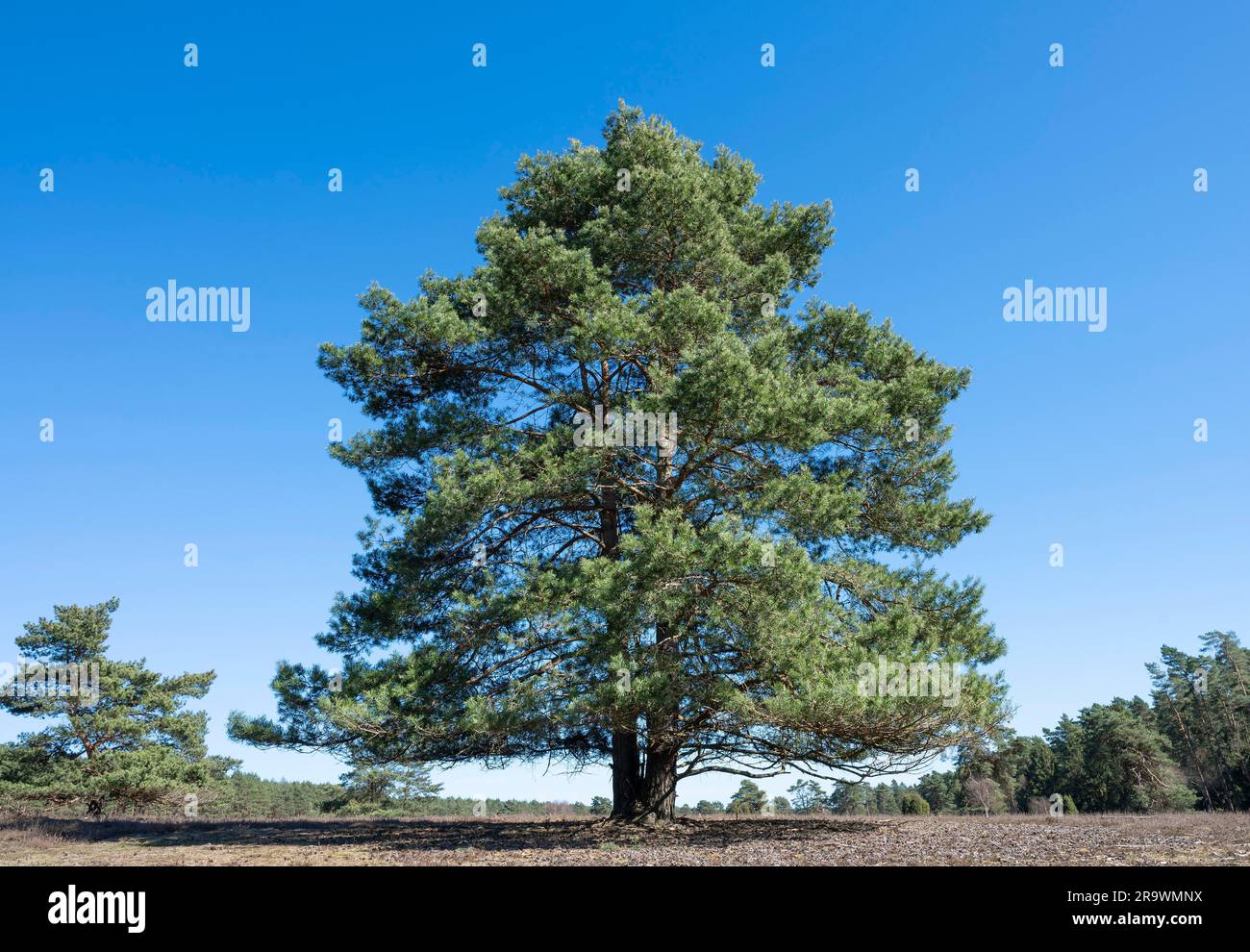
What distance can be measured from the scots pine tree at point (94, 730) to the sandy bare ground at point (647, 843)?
7380mm

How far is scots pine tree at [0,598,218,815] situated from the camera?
23.5m

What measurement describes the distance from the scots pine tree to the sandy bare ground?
7380 mm

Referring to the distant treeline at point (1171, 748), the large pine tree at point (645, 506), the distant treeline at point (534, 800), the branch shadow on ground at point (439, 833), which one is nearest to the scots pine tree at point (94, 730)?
the distant treeline at point (534, 800)

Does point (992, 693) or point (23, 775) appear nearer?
point (992, 693)

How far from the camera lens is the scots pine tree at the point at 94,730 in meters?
23.5

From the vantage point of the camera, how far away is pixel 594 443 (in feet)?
42.3

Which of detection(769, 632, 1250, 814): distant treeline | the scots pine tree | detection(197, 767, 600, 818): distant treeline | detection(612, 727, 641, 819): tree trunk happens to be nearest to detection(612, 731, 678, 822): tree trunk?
detection(612, 727, 641, 819): tree trunk

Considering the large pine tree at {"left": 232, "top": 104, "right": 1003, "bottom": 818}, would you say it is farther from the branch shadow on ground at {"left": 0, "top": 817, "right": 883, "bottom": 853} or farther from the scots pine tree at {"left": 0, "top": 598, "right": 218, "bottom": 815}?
the scots pine tree at {"left": 0, "top": 598, "right": 218, "bottom": 815}
